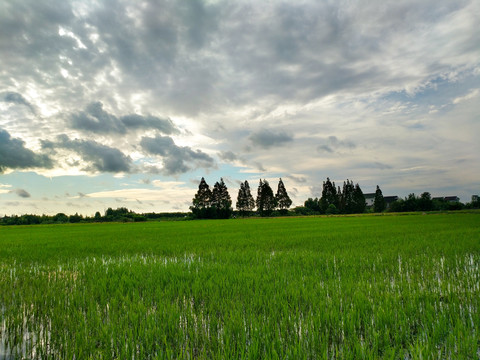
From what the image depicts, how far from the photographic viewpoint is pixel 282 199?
77.8 metres

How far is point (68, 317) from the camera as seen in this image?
3398 mm

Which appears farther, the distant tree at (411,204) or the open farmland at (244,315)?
the distant tree at (411,204)

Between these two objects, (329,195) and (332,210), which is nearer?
(332,210)

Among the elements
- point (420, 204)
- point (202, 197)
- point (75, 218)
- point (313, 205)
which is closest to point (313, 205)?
point (313, 205)

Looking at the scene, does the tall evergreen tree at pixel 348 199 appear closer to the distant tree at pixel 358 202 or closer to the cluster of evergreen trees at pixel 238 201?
the distant tree at pixel 358 202

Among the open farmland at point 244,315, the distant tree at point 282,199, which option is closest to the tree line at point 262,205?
the distant tree at point 282,199

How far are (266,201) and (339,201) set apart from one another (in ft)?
76.9

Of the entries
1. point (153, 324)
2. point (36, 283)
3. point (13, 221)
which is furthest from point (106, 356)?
point (13, 221)

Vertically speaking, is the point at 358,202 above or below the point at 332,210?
above

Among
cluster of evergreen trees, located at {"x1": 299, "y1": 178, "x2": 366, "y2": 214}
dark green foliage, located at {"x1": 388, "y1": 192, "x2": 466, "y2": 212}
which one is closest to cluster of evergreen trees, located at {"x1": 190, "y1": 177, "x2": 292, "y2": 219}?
cluster of evergreen trees, located at {"x1": 299, "y1": 178, "x2": 366, "y2": 214}

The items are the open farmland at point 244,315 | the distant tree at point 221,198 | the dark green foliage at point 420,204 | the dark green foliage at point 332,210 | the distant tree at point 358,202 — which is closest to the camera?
the open farmland at point 244,315

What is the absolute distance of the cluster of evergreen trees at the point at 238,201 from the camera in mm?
65500

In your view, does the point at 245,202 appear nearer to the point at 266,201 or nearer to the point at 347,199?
the point at 266,201

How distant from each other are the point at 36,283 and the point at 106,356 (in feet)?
13.2
